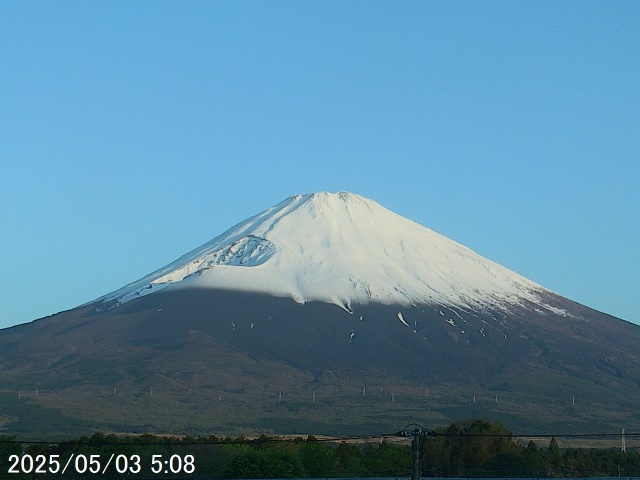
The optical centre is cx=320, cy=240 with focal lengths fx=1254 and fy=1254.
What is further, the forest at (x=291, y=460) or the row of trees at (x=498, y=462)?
the row of trees at (x=498, y=462)

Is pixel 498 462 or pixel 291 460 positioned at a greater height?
pixel 291 460

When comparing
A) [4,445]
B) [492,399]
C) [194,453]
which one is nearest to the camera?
[4,445]

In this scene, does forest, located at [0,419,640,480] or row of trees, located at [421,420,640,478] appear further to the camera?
row of trees, located at [421,420,640,478]

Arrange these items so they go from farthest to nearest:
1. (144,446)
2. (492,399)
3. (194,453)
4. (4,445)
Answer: (492,399) < (194,453) < (144,446) < (4,445)

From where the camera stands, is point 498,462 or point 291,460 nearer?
point 291,460

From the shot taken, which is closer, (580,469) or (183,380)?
(580,469)

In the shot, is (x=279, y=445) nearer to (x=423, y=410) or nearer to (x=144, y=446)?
(x=144, y=446)

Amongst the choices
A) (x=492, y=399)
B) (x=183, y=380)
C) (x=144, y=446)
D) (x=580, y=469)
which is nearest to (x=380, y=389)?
(x=492, y=399)
